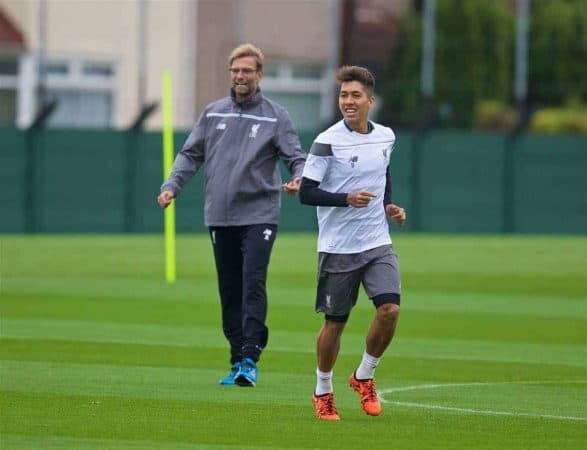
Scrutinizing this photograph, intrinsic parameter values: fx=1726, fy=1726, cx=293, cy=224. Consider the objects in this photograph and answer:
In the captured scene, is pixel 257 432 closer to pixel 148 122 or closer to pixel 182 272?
pixel 182 272

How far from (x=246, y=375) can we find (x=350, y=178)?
1918 millimetres

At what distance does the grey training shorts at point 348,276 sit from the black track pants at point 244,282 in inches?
60.2

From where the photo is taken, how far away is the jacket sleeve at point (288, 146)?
1134 centimetres

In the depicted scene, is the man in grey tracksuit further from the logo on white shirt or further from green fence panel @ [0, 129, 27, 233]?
green fence panel @ [0, 129, 27, 233]

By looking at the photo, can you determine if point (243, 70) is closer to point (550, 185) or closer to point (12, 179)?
point (12, 179)

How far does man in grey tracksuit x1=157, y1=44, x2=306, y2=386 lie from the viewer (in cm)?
1123

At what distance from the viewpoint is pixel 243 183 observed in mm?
11344

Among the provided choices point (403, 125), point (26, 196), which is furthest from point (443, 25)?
point (26, 196)

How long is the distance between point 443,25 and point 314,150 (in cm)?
3229

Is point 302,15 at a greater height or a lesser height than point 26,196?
greater

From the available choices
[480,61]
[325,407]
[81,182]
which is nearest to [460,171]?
[480,61]

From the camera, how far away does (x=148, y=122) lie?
3516 cm

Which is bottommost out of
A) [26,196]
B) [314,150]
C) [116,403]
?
[26,196]

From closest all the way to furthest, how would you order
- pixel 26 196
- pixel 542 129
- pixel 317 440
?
pixel 317 440 < pixel 26 196 < pixel 542 129
